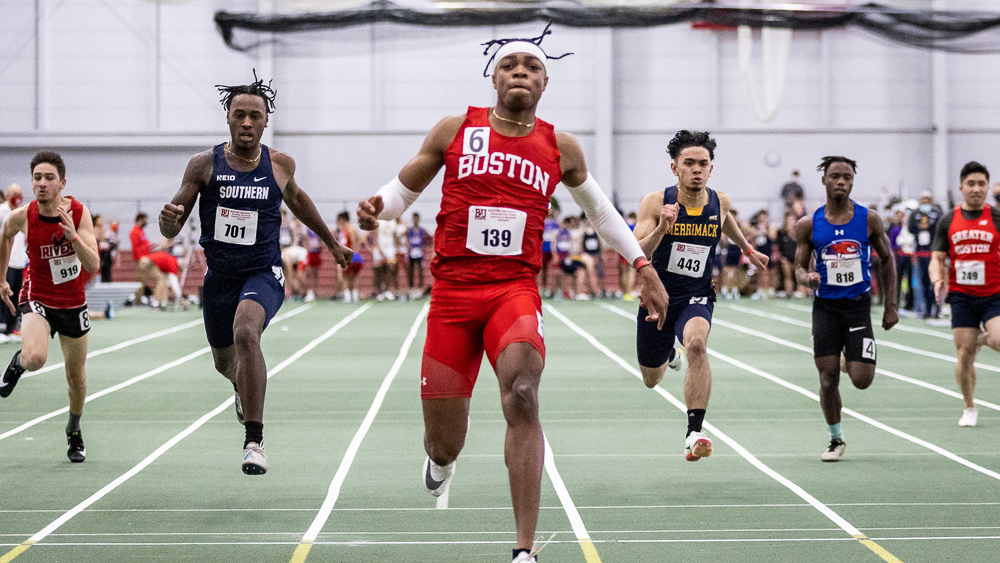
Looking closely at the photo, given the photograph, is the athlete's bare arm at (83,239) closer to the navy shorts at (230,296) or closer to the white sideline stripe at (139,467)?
the navy shorts at (230,296)

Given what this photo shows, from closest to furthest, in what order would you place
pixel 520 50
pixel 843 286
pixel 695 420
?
pixel 520 50 → pixel 695 420 → pixel 843 286

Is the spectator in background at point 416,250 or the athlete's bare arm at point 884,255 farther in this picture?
the spectator in background at point 416,250

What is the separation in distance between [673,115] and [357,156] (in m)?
9.24

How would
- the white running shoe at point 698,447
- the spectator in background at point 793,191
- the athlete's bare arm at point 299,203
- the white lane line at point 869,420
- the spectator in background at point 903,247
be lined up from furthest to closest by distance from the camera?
1. the spectator in background at point 793,191
2. the spectator in background at point 903,247
3. the white lane line at point 869,420
4. the athlete's bare arm at point 299,203
5. the white running shoe at point 698,447

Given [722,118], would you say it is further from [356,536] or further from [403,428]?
[356,536]

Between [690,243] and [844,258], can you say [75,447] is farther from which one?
[844,258]

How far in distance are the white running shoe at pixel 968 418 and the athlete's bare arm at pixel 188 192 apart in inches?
243

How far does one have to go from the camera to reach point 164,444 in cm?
826

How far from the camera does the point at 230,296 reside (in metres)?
6.44

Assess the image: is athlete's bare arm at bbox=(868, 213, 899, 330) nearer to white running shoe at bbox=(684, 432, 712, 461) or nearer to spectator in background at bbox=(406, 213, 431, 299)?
white running shoe at bbox=(684, 432, 712, 461)

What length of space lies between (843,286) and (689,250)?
48.0 inches

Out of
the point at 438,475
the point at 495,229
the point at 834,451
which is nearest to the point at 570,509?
the point at 438,475

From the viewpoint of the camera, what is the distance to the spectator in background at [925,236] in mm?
18438

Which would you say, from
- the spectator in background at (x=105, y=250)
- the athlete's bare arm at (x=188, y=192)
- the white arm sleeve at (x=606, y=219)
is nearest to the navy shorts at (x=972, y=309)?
the white arm sleeve at (x=606, y=219)
